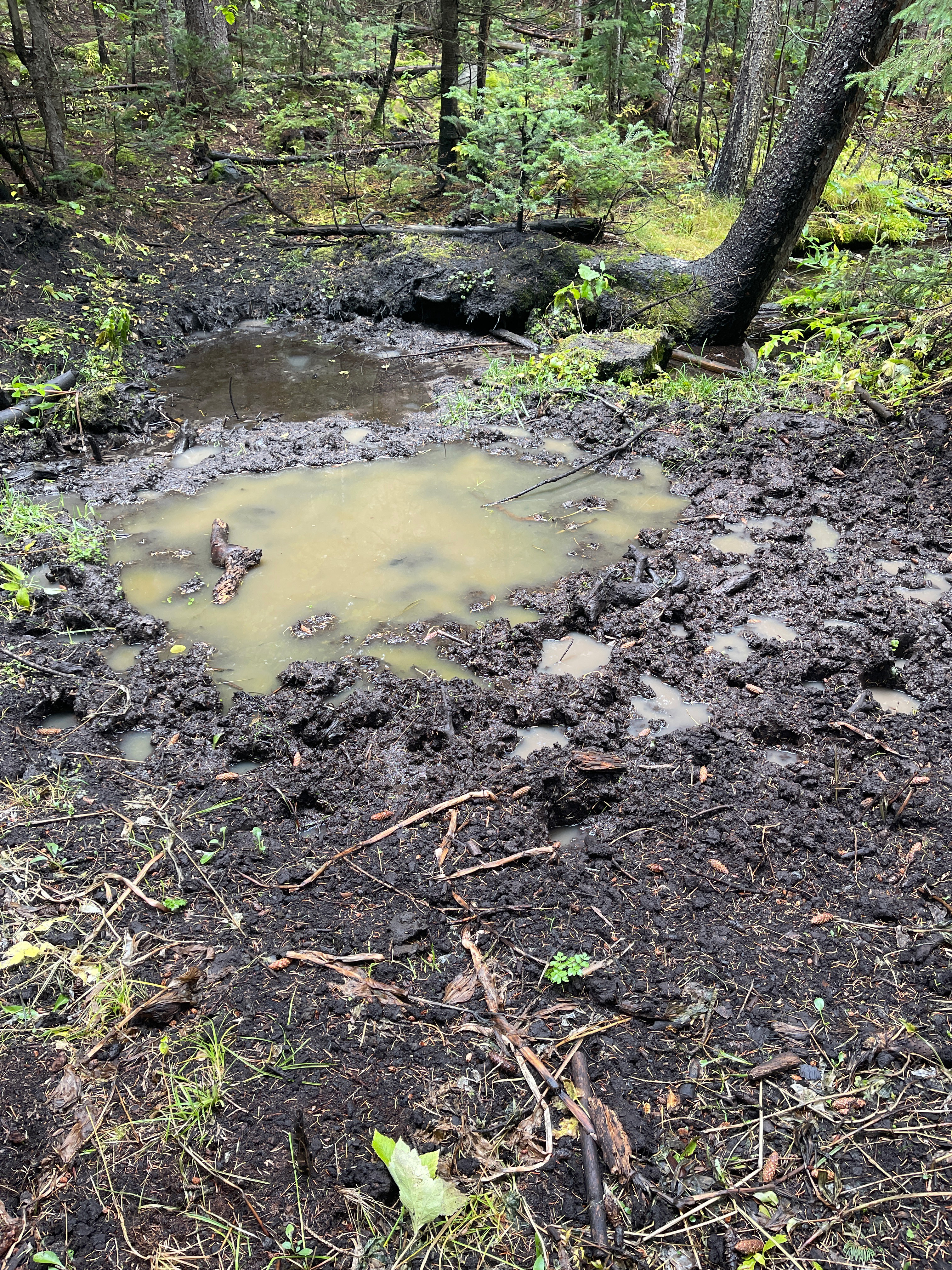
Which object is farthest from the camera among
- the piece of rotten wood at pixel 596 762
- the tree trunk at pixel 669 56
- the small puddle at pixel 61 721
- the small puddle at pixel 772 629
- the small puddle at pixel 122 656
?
the tree trunk at pixel 669 56

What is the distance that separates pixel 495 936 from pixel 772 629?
2.73 metres

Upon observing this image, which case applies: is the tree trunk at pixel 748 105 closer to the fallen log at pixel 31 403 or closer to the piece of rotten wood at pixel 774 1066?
the fallen log at pixel 31 403

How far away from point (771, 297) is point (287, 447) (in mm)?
7008

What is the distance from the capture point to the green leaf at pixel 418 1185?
2.02 metres

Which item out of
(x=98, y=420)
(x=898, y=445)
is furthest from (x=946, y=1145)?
(x=98, y=420)

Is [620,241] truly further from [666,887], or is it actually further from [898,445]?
[666,887]

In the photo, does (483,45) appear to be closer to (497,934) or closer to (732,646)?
(732,646)

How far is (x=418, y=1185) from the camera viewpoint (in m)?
2.03

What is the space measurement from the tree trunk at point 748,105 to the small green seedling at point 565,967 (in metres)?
12.0

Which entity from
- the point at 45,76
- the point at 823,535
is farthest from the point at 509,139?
the point at 823,535

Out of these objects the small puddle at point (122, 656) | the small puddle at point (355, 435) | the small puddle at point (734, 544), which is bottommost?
the small puddle at point (122, 656)

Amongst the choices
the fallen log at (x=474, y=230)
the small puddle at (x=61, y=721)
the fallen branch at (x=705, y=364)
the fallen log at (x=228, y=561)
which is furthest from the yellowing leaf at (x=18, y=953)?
the fallen log at (x=474, y=230)

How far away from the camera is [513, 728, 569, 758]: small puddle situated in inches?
150

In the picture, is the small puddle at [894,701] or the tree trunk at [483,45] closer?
the small puddle at [894,701]
